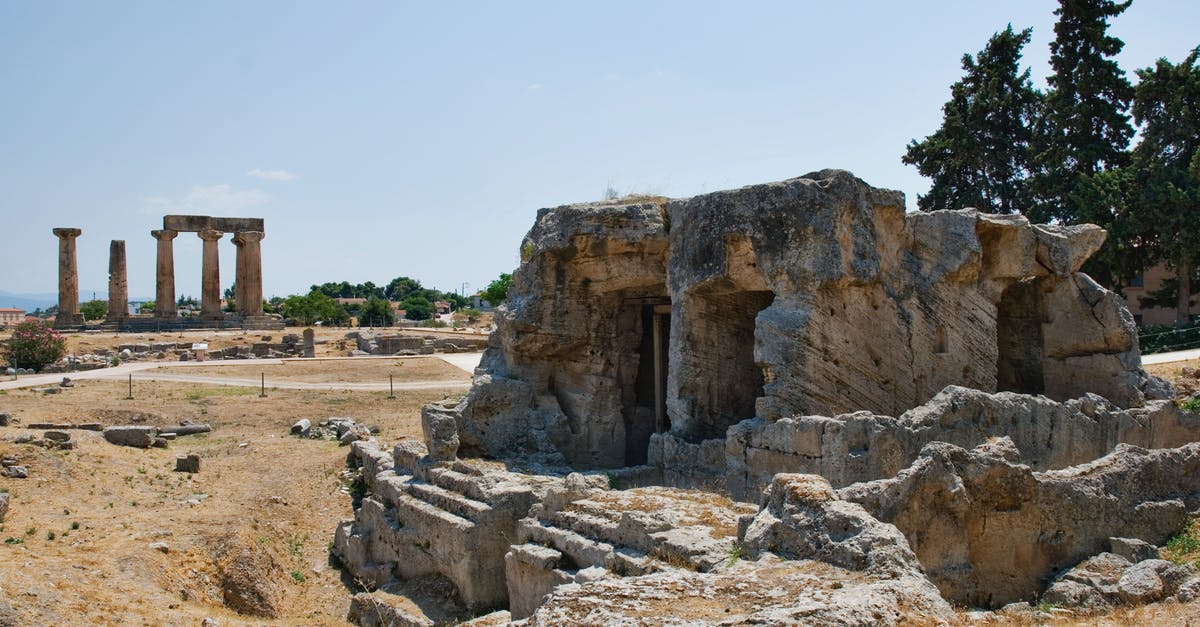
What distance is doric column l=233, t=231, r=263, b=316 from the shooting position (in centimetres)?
4888

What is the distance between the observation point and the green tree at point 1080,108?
1077 inches

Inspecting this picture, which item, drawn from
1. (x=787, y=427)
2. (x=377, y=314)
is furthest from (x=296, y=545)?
(x=377, y=314)

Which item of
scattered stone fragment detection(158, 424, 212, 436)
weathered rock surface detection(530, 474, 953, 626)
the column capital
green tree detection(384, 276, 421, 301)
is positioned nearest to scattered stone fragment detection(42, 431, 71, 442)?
scattered stone fragment detection(158, 424, 212, 436)

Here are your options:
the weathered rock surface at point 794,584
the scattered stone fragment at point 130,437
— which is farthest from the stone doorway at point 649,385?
the scattered stone fragment at point 130,437

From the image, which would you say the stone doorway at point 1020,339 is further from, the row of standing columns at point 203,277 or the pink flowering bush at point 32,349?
the row of standing columns at point 203,277

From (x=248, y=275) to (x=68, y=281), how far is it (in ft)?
26.7

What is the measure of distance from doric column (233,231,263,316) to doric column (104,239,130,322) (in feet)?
16.6

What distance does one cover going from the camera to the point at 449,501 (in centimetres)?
1142

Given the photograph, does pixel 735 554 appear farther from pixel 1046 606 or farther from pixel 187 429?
pixel 187 429

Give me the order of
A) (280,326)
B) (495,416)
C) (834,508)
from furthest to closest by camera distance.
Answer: (280,326)
(495,416)
(834,508)

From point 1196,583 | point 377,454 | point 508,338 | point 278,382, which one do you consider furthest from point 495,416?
point 278,382

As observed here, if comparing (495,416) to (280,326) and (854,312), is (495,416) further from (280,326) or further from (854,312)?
(280,326)

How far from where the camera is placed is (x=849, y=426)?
10211 mm

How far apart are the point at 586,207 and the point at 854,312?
3.99 meters
